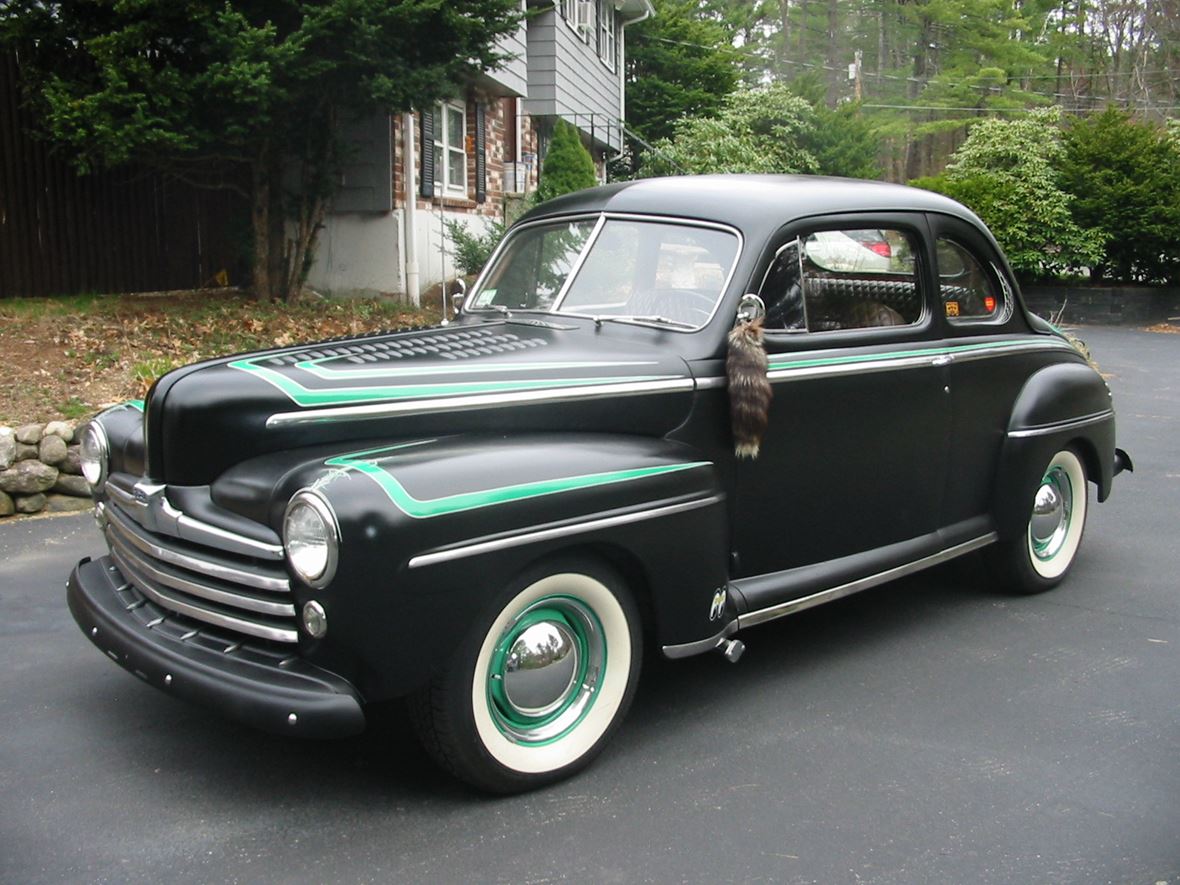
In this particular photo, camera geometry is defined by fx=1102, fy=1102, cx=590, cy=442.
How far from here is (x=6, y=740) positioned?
361 cm

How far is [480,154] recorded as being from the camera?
56.4ft

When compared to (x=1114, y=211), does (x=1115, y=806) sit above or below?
below

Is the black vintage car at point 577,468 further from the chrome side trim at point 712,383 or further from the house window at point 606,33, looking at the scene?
the house window at point 606,33

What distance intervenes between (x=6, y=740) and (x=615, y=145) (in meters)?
23.3

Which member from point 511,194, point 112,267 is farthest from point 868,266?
point 511,194

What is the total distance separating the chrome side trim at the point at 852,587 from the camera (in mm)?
3855

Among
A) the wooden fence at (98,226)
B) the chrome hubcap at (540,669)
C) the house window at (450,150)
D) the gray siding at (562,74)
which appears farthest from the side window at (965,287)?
the gray siding at (562,74)

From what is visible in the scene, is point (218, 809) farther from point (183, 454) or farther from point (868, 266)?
point (868, 266)

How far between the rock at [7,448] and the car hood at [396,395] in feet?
11.2

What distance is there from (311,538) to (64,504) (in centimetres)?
444

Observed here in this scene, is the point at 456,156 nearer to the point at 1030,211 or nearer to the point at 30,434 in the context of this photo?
the point at 1030,211

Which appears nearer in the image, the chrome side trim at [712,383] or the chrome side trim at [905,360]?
the chrome side trim at [712,383]

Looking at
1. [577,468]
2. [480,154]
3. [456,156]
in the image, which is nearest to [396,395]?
[577,468]

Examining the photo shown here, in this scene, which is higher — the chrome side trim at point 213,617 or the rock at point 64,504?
the chrome side trim at point 213,617
